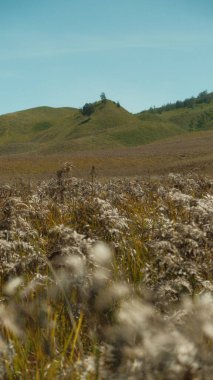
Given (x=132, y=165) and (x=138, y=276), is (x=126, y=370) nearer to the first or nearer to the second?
(x=138, y=276)

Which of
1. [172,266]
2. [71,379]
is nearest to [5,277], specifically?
[172,266]

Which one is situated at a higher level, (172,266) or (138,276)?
(172,266)

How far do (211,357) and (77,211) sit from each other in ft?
24.8

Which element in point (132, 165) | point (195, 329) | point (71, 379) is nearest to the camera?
point (195, 329)

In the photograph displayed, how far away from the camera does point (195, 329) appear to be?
1953mm

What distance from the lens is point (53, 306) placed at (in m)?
4.52

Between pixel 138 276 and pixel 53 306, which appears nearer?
pixel 53 306

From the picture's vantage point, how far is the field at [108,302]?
6.15ft

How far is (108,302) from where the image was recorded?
13.3 feet

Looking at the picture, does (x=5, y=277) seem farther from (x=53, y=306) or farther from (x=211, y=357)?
(x=211, y=357)

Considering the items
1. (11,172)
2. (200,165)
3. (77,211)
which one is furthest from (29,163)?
(77,211)

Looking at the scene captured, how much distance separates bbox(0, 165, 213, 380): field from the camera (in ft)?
6.15

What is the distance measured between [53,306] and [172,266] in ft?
3.99

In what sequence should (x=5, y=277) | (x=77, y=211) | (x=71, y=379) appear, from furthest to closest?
(x=77, y=211) → (x=5, y=277) → (x=71, y=379)
